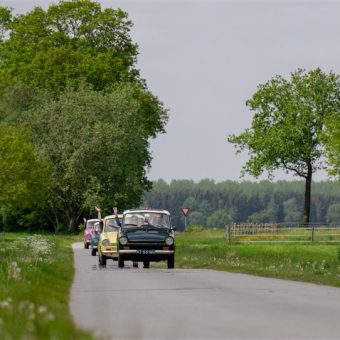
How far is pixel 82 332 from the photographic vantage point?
10172 mm

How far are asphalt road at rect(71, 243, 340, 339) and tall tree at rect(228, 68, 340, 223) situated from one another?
6676cm

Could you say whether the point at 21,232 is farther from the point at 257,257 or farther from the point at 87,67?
the point at 257,257

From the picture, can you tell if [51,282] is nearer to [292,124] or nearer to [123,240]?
[123,240]

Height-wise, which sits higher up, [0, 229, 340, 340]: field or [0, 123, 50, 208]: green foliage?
[0, 123, 50, 208]: green foliage

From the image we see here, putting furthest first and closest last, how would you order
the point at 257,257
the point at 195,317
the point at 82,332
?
the point at 257,257 → the point at 195,317 → the point at 82,332

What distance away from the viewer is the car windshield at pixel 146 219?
117 ft

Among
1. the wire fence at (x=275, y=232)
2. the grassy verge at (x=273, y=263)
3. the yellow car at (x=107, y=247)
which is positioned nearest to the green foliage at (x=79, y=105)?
the wire fence at (x=275, y=232)

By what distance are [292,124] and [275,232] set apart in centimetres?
1921

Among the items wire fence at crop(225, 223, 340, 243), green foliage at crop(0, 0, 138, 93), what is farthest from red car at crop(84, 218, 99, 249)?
green foliage at crop(0, 0, 138, 93)

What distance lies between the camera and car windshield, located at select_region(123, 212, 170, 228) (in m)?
35.8

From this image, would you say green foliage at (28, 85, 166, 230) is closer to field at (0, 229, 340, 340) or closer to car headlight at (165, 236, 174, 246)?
field at (0, 229, 340, 340)

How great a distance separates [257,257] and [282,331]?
1060 inches

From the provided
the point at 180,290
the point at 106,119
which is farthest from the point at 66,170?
the point at 180,290

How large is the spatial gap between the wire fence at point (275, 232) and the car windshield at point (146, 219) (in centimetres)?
2972
